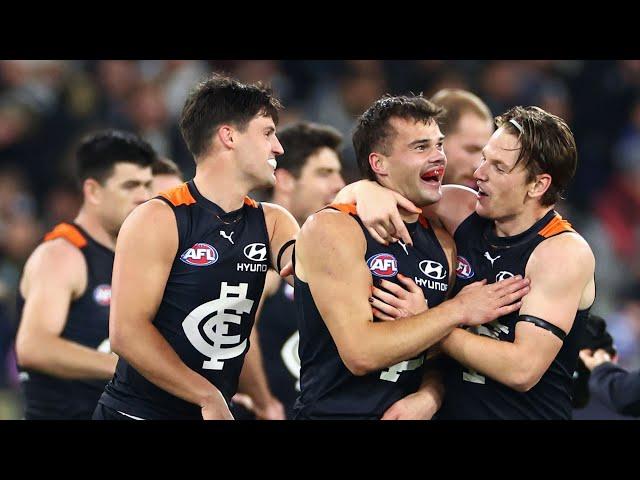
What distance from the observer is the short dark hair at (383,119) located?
4.39 m

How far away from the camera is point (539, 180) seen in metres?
4.26

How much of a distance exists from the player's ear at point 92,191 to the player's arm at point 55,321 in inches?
17.3

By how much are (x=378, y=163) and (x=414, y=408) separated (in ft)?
3.72

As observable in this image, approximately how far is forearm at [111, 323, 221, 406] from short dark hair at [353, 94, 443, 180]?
123cm

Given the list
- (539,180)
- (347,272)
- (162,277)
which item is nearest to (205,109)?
(162,277)

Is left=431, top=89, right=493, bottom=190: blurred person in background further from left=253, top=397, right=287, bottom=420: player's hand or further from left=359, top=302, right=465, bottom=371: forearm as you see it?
left=359, top=302, right=465, bottom=371: forearm

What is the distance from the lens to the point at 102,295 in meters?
5.72

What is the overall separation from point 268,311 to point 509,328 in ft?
8.07

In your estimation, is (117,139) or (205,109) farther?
(117,139)

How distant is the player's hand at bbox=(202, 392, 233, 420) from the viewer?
4164 mm

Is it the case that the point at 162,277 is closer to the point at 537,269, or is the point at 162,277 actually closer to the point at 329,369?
the point at 329,369

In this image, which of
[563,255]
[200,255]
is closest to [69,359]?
[200,255]

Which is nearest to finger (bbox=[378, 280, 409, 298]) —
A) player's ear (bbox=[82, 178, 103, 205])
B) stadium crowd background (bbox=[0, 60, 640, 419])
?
player's ear (bbox=[82, 178, 103, 205])

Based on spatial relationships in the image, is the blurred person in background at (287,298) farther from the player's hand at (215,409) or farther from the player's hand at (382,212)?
the player's hand at (382,212)
